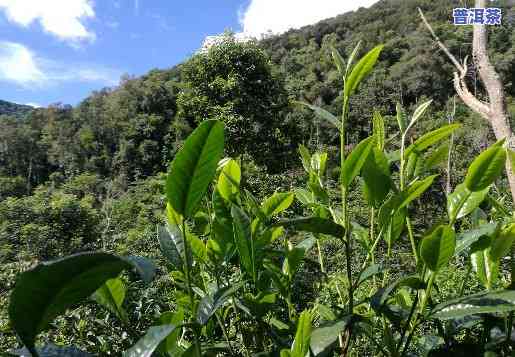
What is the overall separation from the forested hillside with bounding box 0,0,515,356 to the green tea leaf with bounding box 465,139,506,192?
4 cm

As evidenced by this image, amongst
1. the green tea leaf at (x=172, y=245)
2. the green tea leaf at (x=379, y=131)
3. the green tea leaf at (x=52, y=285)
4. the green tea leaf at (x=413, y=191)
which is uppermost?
the green tea leaf at (x=379, y=131)

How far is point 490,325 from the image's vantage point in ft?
1.72

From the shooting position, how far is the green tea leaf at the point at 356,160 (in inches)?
18.1

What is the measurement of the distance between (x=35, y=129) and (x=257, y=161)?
892 inches

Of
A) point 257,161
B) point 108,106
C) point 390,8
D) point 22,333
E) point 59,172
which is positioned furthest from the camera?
point 390,8

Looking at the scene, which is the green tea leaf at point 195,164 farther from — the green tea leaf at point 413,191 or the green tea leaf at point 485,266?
the green tea leaf at point 485,266

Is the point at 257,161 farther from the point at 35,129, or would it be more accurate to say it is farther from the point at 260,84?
the point at 35,129

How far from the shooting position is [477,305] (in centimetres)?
43

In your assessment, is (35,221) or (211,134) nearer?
(211,134)

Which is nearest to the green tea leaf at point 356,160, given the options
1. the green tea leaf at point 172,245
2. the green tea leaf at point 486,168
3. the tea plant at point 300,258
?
the tea plant at point 300,258

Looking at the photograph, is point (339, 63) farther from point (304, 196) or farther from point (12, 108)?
point (12, 108)

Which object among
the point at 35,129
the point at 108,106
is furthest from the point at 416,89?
the point at 35,129

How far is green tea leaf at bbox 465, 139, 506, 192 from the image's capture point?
448mm

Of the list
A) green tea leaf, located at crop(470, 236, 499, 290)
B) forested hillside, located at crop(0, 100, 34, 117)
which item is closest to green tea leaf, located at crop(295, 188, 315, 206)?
green tea leaf, located at crop(470, 236, 499, 290)
